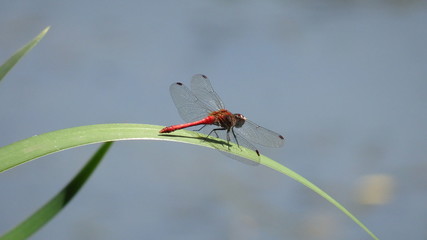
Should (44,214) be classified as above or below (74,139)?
below

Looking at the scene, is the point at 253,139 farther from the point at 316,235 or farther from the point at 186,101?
the point at 316,235

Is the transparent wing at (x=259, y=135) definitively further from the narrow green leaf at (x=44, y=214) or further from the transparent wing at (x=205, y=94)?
the narrow green leaf at (x=44, y=214)

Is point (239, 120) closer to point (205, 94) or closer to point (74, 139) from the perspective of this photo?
point (205, 94)

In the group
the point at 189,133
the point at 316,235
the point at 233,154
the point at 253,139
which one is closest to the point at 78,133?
the point at 189,133

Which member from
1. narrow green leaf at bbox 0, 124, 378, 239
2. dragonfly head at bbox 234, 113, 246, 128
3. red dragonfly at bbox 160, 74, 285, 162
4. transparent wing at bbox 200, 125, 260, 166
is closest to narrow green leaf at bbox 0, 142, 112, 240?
narrow green leaf at bbox 0, 124, 378, 239

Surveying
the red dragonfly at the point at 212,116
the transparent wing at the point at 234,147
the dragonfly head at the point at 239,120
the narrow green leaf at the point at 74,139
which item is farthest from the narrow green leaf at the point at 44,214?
the dragonfly head at the point at 239,120

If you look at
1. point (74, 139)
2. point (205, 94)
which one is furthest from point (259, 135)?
point (74, 139)
